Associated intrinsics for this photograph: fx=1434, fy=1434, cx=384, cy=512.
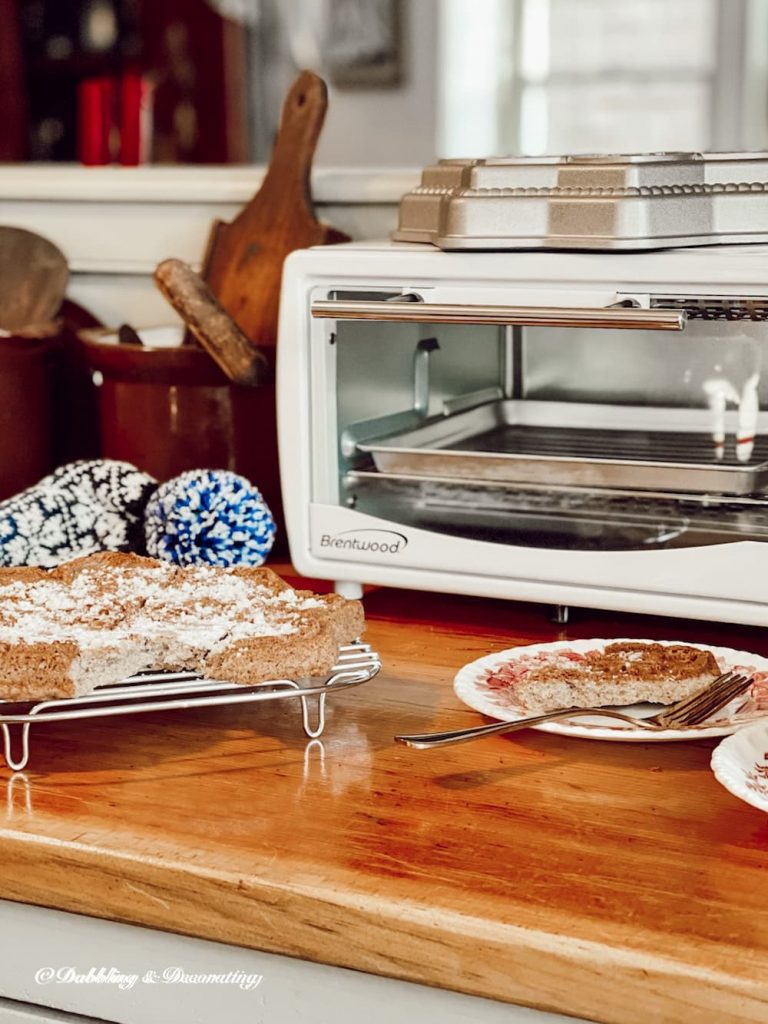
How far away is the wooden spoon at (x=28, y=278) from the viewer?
1.63 m

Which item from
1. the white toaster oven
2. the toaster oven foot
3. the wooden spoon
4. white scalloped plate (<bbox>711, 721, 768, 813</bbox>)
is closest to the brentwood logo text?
the white toaster oven

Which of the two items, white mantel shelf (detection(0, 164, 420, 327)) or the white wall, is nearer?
white mantel shelf (detection(0, 164, 420, 327))

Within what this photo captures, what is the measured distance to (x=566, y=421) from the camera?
139cm

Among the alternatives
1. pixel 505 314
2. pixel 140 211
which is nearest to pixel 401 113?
pixel 140 211

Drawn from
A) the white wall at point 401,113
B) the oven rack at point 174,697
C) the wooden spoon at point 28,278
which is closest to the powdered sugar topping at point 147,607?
the oven rack at point 174,697

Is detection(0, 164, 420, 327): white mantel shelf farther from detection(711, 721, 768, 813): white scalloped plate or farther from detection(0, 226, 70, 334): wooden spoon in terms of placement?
detection(711, 721, 768, 813): white scalloped plate

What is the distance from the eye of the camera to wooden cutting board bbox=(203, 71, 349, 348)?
4.91 ft

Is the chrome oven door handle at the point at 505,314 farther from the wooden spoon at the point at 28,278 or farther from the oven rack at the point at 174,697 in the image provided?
the wooden spoon at the point at 28,278

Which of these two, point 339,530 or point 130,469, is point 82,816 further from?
point 130,469

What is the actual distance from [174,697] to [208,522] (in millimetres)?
286

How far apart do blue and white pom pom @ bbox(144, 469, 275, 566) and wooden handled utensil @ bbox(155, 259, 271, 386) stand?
0.12 m

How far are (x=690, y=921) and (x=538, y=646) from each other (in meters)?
0.38

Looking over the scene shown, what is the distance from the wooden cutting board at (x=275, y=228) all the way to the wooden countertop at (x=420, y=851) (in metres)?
0.60

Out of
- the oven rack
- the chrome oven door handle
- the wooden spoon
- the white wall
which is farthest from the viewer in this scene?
the white wall
